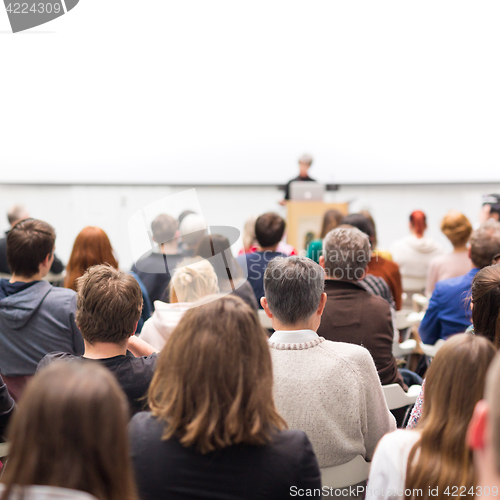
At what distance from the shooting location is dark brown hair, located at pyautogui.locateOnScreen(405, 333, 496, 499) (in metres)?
1.05

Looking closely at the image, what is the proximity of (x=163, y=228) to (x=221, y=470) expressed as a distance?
1530 millimetres

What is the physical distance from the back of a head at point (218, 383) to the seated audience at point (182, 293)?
38.7 inches

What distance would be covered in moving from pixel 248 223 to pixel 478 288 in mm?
2711

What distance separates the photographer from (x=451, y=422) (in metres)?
1.08

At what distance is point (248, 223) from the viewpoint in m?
4.25

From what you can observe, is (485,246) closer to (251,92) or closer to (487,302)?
(487,302)

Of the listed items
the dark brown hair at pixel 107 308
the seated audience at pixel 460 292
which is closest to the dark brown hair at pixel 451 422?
the dark brown hair at pixel 107 308

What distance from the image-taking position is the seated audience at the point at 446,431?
1.05 m

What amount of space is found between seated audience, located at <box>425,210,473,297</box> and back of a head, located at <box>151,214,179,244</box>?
186 centimetres

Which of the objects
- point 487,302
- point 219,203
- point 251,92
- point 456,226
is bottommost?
point 219,203

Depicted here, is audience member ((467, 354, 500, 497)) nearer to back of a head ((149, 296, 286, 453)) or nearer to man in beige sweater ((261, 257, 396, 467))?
back of a head ((149, 296, 286, 453))

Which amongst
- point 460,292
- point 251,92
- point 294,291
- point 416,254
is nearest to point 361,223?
point 460,292

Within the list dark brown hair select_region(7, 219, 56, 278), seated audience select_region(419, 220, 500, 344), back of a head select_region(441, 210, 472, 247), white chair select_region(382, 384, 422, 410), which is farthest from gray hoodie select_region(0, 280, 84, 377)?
back of a head select_region(441, 210, 472, 247)

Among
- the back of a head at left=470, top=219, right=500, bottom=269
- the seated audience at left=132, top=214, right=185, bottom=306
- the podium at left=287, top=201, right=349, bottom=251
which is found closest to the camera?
the seated audience at left=132, top=214, right=185, bottom=306
